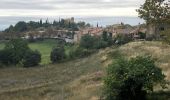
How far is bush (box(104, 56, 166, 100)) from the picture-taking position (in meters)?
27.6

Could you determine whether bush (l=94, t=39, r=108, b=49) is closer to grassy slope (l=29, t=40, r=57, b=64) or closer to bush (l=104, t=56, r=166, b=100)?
grassy slope (l=29, t=40, r=57, b=64)

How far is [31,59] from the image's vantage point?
110250mm

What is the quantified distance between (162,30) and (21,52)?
94.1 m

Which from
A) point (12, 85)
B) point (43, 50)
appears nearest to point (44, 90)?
point (12, 85)

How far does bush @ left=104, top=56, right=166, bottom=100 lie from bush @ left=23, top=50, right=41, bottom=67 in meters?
81.7

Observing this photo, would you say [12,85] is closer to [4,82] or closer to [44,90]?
[4,82]

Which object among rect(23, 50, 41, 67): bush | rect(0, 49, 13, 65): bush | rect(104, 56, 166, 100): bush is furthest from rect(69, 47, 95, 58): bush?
rect(104, 56, 166, 100): bush

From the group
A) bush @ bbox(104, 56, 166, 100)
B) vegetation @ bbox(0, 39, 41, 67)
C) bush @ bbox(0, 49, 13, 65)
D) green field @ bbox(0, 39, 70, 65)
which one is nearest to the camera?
bush @ bbox(104, 56, 166, 100)

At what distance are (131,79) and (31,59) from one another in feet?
275

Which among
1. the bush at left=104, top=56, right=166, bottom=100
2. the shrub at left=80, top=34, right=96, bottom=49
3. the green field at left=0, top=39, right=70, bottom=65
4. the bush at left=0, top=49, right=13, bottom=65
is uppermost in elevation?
the bush at left=104, top=56, right=166, bottom=100

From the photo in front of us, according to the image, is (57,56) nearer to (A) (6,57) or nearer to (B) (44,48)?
(A) (6,57)

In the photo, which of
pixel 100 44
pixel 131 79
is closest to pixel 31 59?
pixel 100 44

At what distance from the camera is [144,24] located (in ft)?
86.6

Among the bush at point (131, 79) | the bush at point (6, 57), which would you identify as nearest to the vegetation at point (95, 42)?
the bush at point (6, 57)
